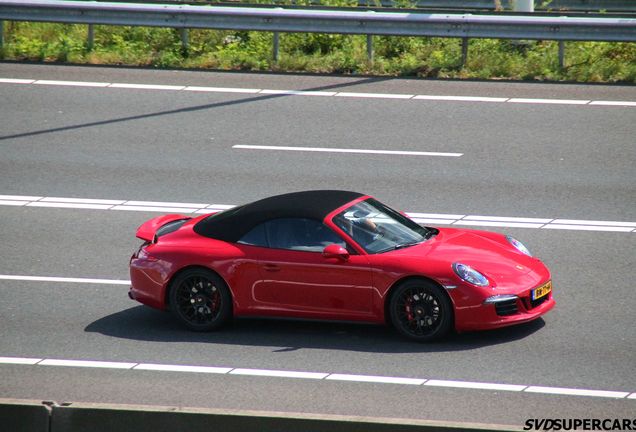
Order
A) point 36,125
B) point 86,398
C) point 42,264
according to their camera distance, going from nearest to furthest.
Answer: point 86,398
point 42,264
point 36,125

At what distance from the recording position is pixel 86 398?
884 centimetres

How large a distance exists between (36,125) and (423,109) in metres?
6.17

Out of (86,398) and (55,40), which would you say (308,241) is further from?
(55,40)

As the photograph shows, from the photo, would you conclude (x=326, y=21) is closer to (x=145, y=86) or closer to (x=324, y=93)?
(x=324, y=93)

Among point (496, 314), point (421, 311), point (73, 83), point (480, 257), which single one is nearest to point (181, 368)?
point (421, 311)

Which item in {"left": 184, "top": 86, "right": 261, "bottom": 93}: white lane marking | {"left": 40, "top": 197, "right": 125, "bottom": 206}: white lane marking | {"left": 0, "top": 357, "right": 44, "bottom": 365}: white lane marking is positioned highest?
{"left": 184, "top": 86, "right": 261, "bottom": 93}: white lane marking

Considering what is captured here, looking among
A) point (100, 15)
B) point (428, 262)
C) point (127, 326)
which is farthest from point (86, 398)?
point (100, 15)

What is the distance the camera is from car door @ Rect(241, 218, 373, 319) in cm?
995

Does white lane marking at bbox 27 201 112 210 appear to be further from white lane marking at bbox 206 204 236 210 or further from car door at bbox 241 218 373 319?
car door at bbox 241 218 373 319

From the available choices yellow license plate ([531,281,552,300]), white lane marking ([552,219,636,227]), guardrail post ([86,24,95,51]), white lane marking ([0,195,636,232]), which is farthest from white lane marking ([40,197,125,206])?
guardrail post ([86,24,95,51])

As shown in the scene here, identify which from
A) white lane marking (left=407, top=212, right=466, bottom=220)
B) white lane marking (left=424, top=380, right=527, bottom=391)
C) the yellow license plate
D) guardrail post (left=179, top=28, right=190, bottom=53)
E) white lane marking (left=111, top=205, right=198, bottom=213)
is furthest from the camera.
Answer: guardrail post (left=179, top=28, right=190, bottom=53)

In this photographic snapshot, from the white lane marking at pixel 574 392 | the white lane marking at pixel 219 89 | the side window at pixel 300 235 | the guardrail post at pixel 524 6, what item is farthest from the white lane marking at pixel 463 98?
the white lane marking at pixel 574 392

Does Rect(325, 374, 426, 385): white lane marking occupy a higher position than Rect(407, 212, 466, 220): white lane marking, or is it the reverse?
Rect(407, 212, 466, 220): white lane marking

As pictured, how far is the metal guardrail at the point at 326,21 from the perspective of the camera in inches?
720
